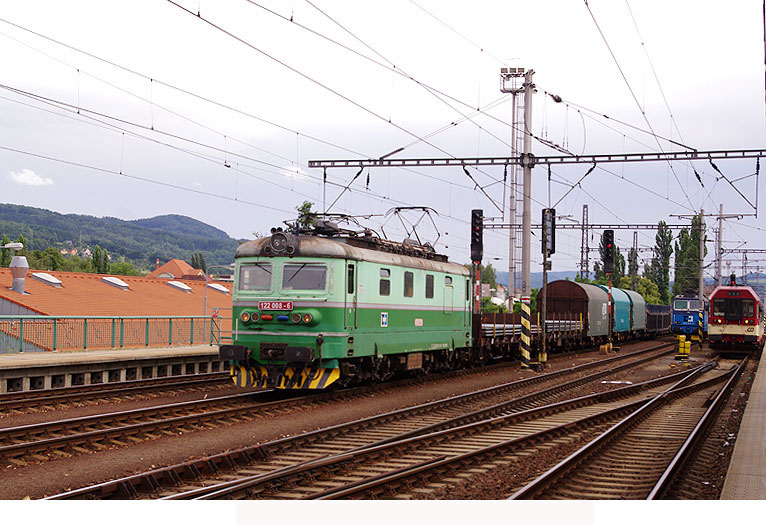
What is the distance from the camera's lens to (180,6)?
1322 centimetres

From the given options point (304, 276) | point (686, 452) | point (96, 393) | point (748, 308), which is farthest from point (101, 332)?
point (748, 308)

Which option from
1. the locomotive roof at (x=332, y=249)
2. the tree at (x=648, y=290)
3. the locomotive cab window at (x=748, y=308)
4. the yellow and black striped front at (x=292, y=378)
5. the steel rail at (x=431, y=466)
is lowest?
the steel rail at (x=431, y=466)

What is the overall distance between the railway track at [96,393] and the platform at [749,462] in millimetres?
11934

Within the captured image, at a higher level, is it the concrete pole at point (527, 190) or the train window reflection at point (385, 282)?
the concrete pole at point (527, 190)

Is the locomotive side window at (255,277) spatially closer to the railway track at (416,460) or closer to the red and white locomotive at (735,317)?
the railway track at (416,460)

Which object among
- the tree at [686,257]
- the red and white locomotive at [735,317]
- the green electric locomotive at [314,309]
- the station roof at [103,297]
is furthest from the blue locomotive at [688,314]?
the green electric locomotive at [314,309]

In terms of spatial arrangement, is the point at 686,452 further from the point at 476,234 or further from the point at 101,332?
the point at 101,332

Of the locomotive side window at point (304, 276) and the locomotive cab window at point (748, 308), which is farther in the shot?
the locomotive cab window at point (748, 308)

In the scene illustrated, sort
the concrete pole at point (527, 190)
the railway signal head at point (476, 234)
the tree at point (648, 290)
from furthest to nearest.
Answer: the tree at point (648, 290) < the concrete pole at point (527, 190) < the railway signal head at point (476, 234)

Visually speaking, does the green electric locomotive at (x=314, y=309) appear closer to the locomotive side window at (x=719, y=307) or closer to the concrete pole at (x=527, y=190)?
the concrete pole at (x=527, y=190)

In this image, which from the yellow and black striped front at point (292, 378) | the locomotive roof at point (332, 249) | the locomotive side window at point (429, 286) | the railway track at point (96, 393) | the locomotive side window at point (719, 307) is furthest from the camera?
the locomotive side window at point (719, 307)

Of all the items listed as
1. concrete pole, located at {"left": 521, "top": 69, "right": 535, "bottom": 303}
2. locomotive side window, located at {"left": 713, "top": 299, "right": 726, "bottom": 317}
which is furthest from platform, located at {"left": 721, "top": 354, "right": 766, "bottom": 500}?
locomotive side window, located at {"left": 713, "top": 299, "right": 726, "bottom": 317}

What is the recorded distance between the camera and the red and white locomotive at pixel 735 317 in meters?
34.7

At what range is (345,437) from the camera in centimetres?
1282
